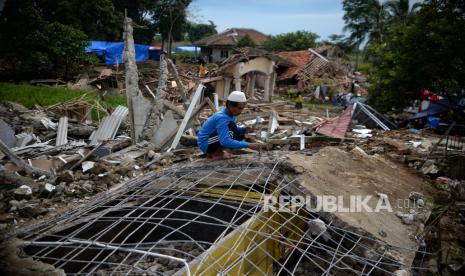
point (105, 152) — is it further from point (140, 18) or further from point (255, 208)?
point (140, 18)

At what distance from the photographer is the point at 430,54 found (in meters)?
10.8

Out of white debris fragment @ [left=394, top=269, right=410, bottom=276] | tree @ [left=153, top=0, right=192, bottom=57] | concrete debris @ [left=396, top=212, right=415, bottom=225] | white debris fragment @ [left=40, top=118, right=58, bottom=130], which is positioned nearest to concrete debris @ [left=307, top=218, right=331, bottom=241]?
white debris fragment @ [left=394, top=269, right=410, bottom=276]

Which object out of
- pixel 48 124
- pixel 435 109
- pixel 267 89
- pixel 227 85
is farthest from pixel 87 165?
pixel 267 89

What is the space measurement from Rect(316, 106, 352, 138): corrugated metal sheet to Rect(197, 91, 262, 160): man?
24.9ft

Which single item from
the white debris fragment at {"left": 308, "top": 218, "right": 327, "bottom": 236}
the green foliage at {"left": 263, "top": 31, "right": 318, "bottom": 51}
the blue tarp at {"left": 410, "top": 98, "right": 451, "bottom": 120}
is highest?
the green foliage at {"left": 263, "top": 31, "right": 318, "bottom": 51}

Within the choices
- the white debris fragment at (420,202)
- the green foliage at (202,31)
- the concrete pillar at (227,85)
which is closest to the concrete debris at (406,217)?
the white debris fragment at (420,202)

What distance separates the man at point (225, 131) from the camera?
4.27 m

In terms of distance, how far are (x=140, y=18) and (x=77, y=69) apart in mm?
11416

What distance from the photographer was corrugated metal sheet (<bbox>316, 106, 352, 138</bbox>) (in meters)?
11.8

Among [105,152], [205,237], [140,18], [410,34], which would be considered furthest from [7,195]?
[140,18]

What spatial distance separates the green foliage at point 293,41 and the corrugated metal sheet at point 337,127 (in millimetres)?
20657

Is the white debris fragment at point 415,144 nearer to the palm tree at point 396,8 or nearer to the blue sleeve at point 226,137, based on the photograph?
the blue sleeve at point 226,137

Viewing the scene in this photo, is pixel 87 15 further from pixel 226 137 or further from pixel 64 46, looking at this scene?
pixel 226 137

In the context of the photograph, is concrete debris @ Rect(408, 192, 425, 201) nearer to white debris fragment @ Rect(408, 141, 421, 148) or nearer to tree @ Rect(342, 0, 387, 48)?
white debris fragment @ Rect(408, 141, 421, 148)
